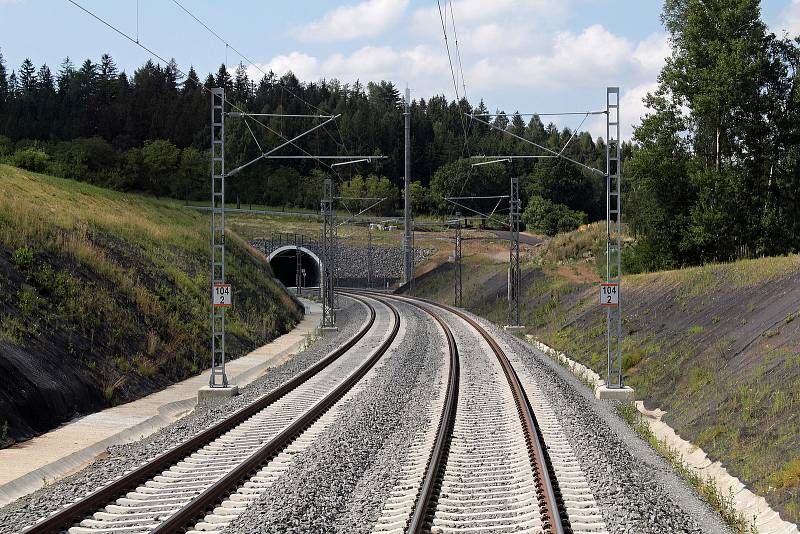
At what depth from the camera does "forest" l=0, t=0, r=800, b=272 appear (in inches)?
1844

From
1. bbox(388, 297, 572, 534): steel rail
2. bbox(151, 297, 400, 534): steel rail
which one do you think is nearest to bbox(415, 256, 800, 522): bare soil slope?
bbox(388, 297, 572, 534): steel rail

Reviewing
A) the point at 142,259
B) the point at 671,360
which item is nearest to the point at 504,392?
the point at 671,360

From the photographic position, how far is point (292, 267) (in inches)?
4156

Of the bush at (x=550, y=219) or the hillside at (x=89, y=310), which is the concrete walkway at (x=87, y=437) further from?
the bush at (x=550, y=219)

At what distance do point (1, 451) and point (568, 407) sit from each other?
11917mm

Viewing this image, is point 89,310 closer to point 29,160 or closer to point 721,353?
point 721,353

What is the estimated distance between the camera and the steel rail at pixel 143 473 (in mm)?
9781

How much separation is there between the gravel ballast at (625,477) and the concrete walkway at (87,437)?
8260mm

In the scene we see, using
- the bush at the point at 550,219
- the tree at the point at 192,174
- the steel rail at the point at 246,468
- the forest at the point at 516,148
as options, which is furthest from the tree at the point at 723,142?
the tree at the point at 192,174

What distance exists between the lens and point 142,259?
33562 millimetres

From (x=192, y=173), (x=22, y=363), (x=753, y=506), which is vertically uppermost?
(x=192, y=173)

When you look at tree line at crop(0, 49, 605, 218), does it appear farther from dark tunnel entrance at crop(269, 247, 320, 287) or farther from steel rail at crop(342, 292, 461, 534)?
steel rail at crop(342, 292, 461, 534)

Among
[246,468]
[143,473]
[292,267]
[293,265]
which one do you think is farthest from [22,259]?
[292,267]

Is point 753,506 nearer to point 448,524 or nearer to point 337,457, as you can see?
point 448,524
